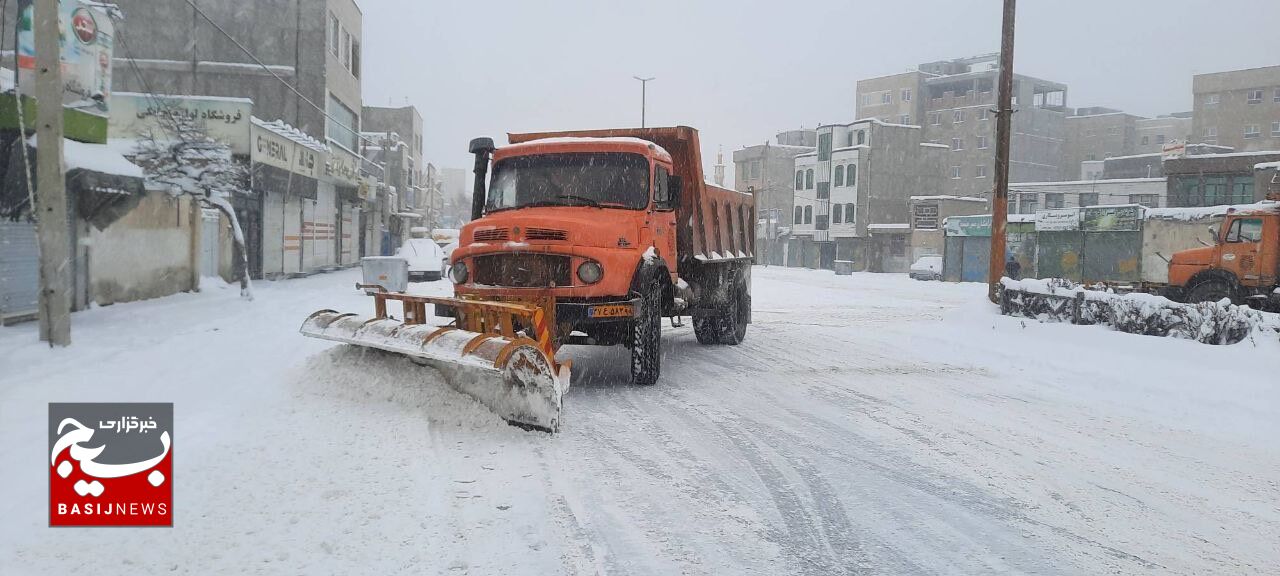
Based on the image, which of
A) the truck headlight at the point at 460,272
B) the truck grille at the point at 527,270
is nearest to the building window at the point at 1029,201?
the truck grille at the point at 527,270

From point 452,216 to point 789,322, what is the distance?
170 meters

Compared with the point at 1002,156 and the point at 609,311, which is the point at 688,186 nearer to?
the point at 609,311

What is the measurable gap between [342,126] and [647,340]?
33.3 metres

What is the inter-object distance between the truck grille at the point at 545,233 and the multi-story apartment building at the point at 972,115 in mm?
76428

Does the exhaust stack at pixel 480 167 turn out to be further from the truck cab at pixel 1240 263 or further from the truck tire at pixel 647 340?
the truck cab at pixel 1240 263

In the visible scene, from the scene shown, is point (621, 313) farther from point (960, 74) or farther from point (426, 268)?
point (960, 74)

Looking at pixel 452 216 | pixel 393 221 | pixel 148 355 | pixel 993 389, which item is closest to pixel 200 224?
pixel 148 355

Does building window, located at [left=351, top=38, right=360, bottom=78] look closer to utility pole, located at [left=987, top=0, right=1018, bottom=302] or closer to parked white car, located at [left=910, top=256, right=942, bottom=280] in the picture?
parked white car, located at [left=910, top=256, right=942, bottom=280]

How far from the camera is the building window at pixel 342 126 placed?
126 feet

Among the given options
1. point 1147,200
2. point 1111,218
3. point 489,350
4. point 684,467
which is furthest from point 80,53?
point 1147,200

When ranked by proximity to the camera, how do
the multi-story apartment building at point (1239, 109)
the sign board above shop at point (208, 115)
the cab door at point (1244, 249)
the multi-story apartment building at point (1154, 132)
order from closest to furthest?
the cab door at point (1244, 249) → the sign board above shop at point (208, 115) → the multi-story apartment building at point (1239, 109) → the multi-story apartment building at point (1154, 132)

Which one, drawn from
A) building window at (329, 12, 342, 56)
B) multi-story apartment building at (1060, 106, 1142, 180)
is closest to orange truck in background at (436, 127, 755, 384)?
building window at (329, 12, 342, 56)

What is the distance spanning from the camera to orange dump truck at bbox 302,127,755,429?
7016 mm

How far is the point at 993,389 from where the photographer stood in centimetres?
984
